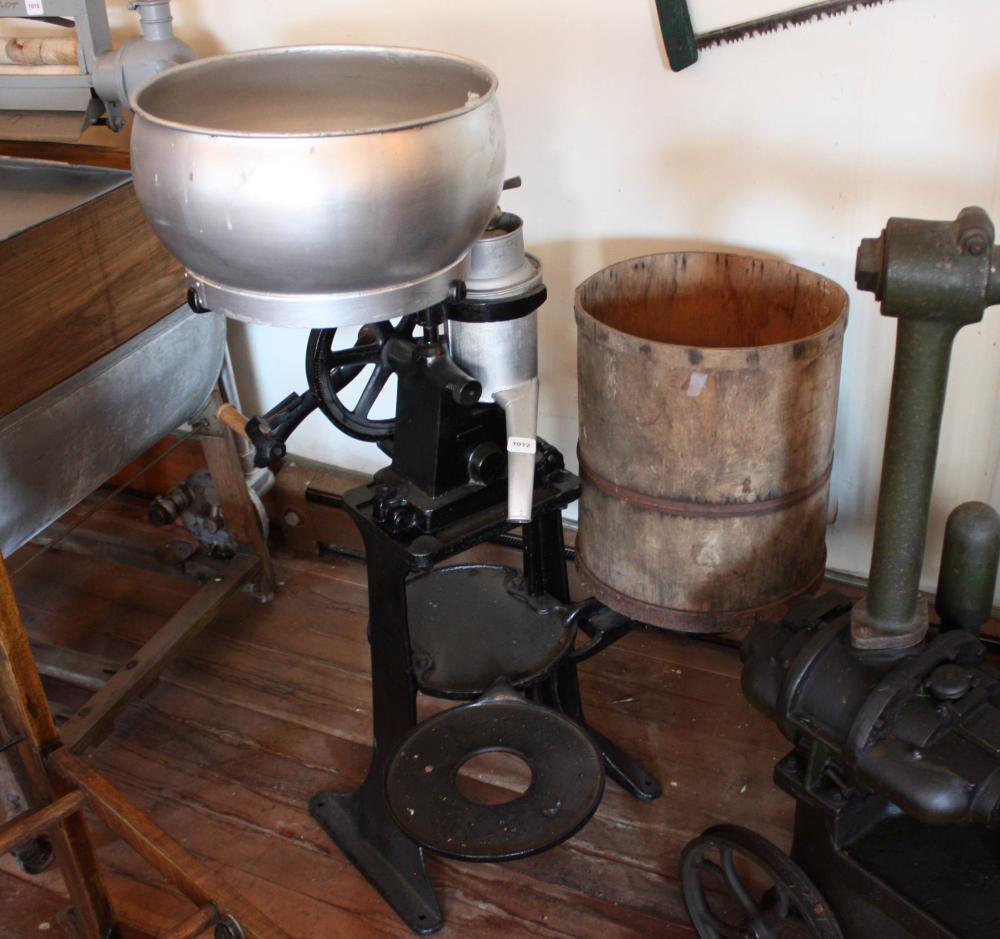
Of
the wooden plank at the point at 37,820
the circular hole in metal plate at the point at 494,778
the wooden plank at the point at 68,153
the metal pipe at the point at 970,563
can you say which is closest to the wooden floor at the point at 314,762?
the circular hole in metal plate at the point at 494,778

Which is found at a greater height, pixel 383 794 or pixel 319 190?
pixel 319 190

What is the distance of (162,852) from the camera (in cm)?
130

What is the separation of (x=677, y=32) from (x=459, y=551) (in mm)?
836

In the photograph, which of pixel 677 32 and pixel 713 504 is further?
pixel 677 32

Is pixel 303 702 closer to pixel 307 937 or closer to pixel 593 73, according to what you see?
pixel 307 937

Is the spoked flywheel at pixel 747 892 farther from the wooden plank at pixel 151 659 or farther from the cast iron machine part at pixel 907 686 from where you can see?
the wooden plank at pixel 151 659

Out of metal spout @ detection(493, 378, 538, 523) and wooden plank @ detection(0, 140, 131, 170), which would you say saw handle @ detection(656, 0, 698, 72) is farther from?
wooden plank @ detection(0, 140, 131, 170)

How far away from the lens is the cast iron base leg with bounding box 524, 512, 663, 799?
1714 mm

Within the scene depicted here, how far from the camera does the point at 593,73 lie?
1823mm

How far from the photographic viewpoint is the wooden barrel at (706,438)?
4.83ft

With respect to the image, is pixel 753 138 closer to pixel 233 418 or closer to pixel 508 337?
pixel 508 337

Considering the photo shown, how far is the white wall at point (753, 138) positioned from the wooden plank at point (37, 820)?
1.13 m

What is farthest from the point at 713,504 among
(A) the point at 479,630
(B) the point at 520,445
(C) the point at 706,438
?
(A) the point at 479,630

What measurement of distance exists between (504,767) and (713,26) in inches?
48.3
